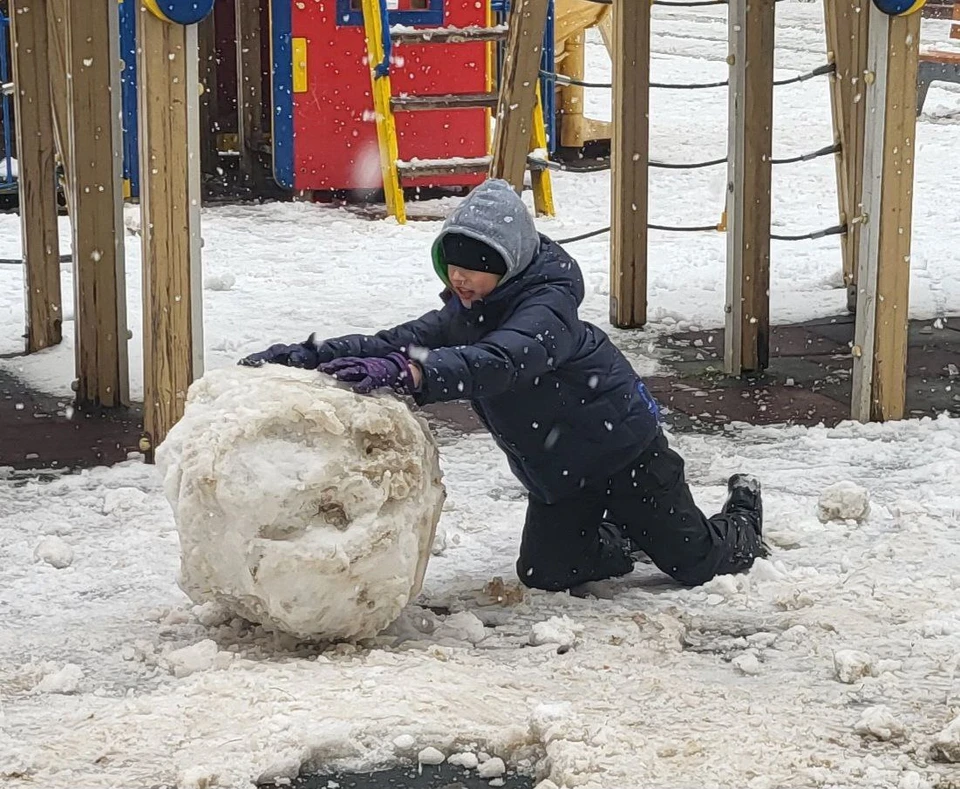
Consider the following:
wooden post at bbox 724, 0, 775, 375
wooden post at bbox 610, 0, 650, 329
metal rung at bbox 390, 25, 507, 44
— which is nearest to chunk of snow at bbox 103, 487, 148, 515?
wooden post at bbox 724, 0, 775, 375

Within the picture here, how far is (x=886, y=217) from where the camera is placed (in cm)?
573

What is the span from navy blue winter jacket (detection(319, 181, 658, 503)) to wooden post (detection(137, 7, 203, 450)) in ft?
4.40

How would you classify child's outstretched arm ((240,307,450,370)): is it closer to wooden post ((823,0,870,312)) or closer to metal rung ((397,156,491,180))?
wooden post ((823,0,870,312))

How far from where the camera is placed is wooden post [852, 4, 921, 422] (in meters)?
5.58

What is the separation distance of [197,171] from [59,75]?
1620 millimetres

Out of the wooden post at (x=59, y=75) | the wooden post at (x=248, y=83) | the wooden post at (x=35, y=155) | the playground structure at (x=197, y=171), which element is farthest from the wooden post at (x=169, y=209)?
the wooden post at (x=248, y=83)

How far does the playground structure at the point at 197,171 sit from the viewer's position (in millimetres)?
5043

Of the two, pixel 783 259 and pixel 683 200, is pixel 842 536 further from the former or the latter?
pixel 683 200

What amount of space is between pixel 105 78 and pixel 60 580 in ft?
7.55

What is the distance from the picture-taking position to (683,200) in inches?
454

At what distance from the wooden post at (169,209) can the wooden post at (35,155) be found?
64.9 inches

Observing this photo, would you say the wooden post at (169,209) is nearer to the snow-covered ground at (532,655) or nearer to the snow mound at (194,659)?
the snow-covered ground at (532,655)

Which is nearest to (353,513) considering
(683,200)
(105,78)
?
(105,78)

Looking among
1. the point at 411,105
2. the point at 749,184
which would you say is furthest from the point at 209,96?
the point at 749,184
